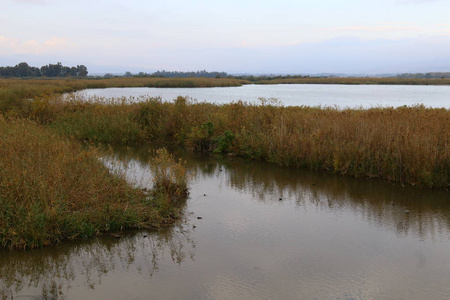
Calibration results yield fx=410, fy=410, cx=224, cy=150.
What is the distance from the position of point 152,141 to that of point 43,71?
11053cm

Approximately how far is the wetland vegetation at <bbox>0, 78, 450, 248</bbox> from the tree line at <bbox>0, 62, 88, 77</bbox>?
9739cm

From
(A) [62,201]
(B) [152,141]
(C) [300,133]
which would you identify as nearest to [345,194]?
(C) [300,133]

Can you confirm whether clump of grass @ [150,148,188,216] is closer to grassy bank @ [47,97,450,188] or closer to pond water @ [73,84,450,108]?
grassy bank @ [47,97,450,188]

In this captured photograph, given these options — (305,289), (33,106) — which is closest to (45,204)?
(305,289)

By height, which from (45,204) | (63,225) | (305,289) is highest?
(45,204)

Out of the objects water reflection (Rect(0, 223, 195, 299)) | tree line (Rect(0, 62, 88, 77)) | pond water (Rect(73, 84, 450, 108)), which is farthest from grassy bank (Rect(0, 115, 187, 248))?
tree line (Rect(0, 62, 88, 77))

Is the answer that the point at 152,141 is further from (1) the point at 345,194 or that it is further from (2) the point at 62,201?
(2) the point at 62,201

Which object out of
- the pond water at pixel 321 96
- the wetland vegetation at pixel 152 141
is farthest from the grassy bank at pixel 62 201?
the pond water at pixel 321 96

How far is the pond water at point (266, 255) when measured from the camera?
4852mm

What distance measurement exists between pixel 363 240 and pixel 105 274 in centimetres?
388

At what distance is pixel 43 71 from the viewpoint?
372 ft

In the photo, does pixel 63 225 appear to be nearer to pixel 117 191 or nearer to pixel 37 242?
pixel 37 242

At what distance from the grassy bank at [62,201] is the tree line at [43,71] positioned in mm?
110991

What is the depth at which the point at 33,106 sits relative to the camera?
57.6 ft
